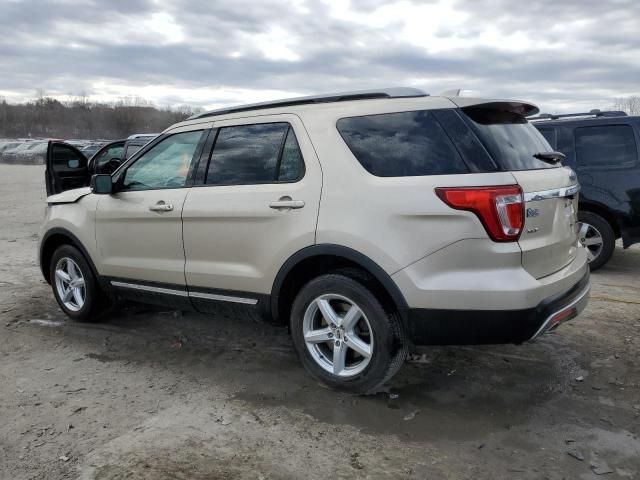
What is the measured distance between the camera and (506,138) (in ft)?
11.1

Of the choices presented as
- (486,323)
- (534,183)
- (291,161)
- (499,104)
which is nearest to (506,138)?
(499,104)

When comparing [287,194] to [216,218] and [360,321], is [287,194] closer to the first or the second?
[216,218]

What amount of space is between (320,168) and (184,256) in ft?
4.39

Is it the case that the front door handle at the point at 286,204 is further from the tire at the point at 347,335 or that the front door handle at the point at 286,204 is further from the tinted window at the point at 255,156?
the tire at the point at 347,335

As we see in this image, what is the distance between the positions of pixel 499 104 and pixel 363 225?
44.0 inches

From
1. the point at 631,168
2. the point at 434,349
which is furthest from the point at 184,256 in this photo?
the point at 631,168

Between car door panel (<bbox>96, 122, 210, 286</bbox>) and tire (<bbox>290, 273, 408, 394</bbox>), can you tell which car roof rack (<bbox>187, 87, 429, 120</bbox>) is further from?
tire (<bbox>290, 273, 408, 394</bbox>)

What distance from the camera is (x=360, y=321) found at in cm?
361

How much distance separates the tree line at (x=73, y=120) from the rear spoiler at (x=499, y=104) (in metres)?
87.8

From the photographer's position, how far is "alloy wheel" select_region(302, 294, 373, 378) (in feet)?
11.5

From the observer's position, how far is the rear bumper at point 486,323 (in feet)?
10.1

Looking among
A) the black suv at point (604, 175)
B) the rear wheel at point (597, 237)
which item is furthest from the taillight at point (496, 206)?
the rear wheel at point (597, 237)

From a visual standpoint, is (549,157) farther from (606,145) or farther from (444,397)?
(606,145)

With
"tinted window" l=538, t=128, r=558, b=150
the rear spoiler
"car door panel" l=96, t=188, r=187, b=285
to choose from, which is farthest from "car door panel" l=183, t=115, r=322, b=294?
"tinted window" l=538, t=128, r=558, b=150
